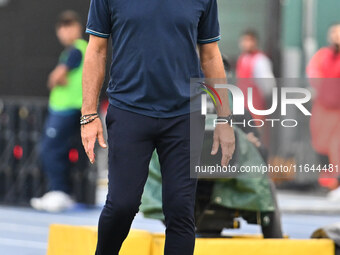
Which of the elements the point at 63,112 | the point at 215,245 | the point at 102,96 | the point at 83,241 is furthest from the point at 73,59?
the point at 215,245

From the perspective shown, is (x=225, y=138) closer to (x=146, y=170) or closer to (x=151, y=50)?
(x=146, y=170)

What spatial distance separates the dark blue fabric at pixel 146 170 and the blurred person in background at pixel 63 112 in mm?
6134

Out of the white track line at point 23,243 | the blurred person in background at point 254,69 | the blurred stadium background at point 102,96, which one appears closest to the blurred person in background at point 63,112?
the blurred stadium background at point 102,96

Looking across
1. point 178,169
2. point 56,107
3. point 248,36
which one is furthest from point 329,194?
point 178,169

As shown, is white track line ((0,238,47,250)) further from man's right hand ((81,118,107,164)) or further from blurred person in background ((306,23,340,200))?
blurred person in background ((306,23,340,200))

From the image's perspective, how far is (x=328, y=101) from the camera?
1198 cm

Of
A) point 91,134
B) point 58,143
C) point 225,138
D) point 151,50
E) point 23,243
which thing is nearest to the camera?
point 151,50

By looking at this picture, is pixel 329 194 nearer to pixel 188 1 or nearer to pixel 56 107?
pixel 56 107

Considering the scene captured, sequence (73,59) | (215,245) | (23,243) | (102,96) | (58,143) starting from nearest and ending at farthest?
1. (215,245)
2. (23,243)
3. (73,59)
4. (58,143)
5. (102,96)

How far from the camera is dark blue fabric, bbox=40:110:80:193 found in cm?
1080

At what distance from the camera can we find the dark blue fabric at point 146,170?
463 centimetres

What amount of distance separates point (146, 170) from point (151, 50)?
0.60 meters

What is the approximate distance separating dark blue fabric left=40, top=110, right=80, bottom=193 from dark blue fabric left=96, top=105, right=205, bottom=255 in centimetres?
616

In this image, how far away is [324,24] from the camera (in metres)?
13.7
